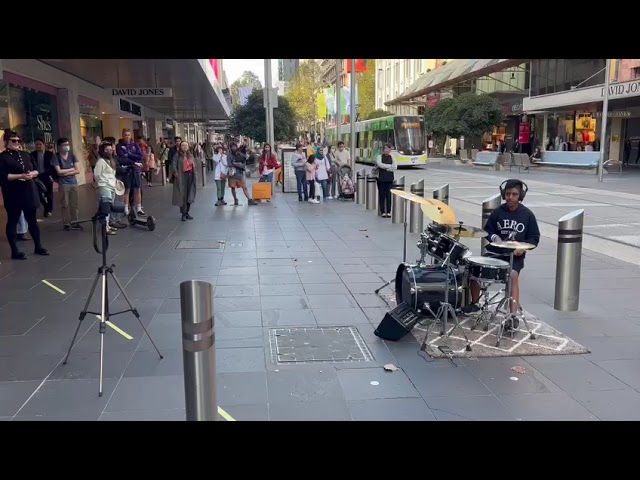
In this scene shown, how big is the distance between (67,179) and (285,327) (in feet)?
23.7

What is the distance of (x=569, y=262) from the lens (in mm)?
6344

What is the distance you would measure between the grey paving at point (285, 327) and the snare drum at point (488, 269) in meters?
0.72

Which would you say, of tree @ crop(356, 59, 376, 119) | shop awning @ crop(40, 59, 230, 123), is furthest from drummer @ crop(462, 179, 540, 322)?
tree @ crop(356, 59, 376, 119)

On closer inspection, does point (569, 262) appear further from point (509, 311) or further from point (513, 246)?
point (513, 246)

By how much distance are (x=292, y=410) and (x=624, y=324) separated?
149 inches

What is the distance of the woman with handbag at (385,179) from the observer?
1337 cm

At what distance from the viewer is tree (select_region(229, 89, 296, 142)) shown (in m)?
33.9

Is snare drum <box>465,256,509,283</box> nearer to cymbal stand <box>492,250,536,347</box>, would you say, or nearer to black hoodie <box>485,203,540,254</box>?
cymbal stand <box>492,250,536,347</box>

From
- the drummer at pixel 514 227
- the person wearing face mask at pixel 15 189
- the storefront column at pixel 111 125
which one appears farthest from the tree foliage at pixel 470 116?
the drummer at pixel 514 227

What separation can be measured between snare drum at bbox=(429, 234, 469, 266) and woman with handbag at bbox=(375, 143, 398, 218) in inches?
301

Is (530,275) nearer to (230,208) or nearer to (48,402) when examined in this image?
(48,402)

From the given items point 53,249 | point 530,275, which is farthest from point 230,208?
point 530,275

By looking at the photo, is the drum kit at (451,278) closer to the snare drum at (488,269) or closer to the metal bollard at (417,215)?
the snare drum at (488,269)

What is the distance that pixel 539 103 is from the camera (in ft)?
118
